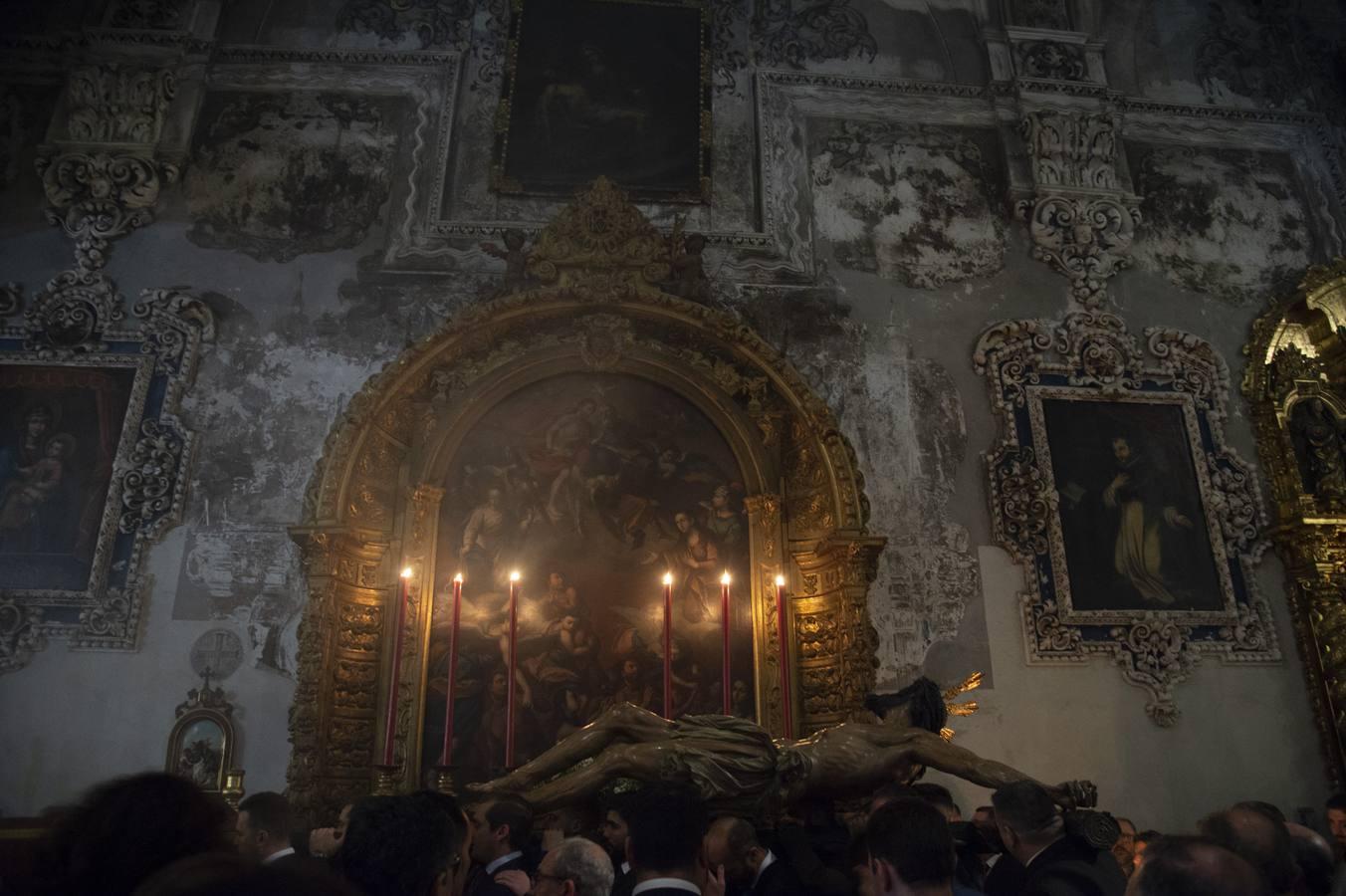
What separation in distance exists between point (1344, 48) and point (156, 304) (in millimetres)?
12022

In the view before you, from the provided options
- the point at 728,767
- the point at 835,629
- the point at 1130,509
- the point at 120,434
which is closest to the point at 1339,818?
the point at 1130,509

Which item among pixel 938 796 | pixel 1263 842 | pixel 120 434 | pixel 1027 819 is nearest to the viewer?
pixel 1263 842

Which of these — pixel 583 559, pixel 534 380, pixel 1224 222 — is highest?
pixel 1224 222

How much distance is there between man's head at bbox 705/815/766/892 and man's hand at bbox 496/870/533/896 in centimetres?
63

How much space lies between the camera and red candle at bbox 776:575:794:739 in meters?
6.59

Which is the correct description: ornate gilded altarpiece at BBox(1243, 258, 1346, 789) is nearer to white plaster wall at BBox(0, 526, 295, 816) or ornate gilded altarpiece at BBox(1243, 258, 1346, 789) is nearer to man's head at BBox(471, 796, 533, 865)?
man's head at BBox(471, 796, 533, 865)

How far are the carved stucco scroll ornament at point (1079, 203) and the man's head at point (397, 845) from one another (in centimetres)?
804

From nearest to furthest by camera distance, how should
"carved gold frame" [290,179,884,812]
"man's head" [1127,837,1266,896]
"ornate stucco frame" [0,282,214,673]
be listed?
"man's head" [1127,837,1266,896] → "carved gold frame" [290,179,884,812] → "ornate stucco frame" [0,282,214,673]

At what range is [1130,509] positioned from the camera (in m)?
8.23

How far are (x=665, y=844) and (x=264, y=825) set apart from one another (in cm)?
198

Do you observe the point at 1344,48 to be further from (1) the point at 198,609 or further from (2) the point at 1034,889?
(1) the point at 198,609

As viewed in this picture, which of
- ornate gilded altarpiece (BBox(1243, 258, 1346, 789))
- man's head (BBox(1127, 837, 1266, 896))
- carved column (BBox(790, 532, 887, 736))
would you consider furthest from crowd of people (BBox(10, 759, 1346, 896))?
ornate gilded altarpiece (BBox(1243, 258, 1346, 789))

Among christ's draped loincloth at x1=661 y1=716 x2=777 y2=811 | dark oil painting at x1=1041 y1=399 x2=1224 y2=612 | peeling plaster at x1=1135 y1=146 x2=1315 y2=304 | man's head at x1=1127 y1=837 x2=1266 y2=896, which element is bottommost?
man's head at x1=1127 y1=837 x2=1266 y2=896

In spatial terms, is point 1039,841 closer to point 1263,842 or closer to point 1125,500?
point 1263,842
